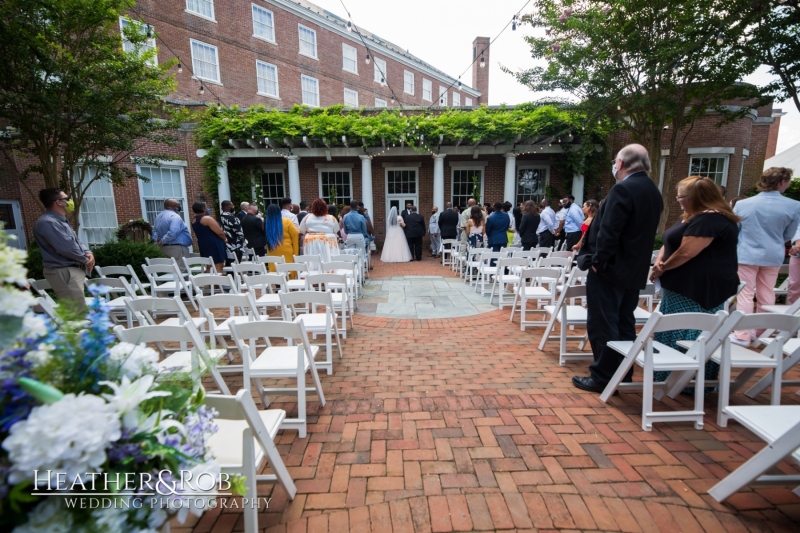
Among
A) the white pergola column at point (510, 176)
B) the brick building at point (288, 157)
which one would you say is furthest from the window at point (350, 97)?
the white pergola column at point (510, 176)

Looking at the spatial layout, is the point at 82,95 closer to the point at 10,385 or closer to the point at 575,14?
the point at 10,385

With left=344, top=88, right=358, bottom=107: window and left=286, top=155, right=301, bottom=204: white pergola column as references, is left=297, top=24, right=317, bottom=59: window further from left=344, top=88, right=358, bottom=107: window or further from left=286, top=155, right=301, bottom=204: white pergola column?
left=286, top=155, right=301, bottom=204: white pergola column

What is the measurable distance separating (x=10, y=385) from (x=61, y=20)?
7.42 metres

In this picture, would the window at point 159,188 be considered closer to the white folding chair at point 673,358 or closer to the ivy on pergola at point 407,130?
the ivy on pergola at point 407,130

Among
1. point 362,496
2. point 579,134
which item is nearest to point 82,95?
point 362,496

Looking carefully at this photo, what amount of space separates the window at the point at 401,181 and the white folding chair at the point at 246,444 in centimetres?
1268

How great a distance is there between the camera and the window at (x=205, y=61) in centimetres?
1684

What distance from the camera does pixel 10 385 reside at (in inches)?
36.1

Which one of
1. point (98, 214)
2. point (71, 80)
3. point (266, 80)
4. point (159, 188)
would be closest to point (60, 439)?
point (71, 80)

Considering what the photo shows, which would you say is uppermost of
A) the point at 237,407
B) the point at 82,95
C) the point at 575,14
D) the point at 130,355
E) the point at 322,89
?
the point at 322,89

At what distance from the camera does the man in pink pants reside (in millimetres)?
3721

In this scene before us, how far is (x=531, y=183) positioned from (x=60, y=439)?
14430mm

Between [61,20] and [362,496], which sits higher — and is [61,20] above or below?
above

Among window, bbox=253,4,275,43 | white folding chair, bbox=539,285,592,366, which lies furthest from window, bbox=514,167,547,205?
window, bbox=253,4,275,43
